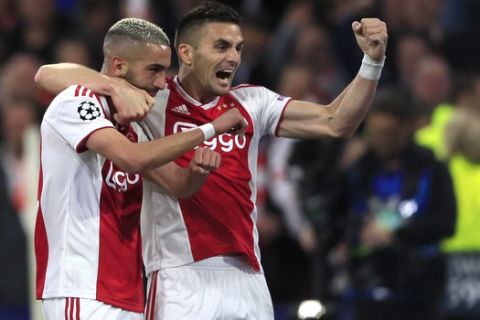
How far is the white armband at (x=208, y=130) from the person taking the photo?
5797 mm

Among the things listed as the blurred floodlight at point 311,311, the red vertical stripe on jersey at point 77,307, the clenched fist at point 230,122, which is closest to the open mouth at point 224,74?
the clenched fist at point 230,122

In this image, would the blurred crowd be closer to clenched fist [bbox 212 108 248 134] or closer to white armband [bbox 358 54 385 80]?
white armband [bbox 358 54 385 80]

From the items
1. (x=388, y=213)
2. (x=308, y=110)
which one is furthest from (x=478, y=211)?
(x=308, y=110)

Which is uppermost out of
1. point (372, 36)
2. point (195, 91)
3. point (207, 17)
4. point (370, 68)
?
point (207, 17)

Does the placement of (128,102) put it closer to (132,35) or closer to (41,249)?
(132,35)

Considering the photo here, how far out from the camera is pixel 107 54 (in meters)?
6.14

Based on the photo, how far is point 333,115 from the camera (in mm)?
6434

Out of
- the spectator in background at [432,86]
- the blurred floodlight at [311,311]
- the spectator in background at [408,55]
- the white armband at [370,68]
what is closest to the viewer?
the white armband at [370,68]

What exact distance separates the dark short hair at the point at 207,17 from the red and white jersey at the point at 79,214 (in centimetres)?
78

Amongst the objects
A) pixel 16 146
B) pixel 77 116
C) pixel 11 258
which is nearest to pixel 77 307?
pixel 77 116

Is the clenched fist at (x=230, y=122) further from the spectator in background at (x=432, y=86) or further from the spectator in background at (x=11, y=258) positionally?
the spectator in background at (x=432, y=86)

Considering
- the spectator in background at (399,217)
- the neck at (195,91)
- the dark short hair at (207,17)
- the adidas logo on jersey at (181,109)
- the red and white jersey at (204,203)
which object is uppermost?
the dark short hair at (207,17)

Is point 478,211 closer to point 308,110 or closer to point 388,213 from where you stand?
point 388,213

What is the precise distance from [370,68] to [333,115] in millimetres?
335
